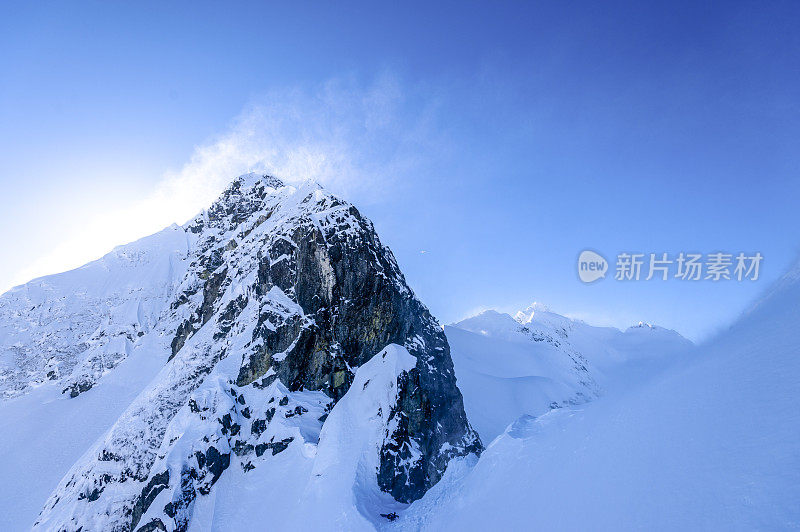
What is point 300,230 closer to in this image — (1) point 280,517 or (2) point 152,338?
(1) point 280,517

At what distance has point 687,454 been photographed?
273 inches

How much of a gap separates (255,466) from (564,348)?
9897 cm

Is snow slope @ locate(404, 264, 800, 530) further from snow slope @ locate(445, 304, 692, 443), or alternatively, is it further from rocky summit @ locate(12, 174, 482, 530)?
rocky summit @ locate(12, 174, 482, 530)

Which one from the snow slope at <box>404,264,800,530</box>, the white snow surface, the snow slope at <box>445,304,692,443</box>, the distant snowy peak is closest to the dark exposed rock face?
the white snow surface

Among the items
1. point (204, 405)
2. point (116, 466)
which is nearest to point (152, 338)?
point (116, 466)

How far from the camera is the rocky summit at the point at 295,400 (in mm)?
29766

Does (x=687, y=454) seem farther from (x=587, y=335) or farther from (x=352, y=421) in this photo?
(x=587, y=335)

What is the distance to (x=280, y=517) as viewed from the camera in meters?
26.5

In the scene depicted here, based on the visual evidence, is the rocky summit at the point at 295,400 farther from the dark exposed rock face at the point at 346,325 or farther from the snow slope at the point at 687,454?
the snow slope at the point at 687,454

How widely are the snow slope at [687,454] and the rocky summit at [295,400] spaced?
16188mm

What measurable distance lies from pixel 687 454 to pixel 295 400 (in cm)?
3434

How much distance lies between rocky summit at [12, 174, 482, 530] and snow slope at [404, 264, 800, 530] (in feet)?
53.1

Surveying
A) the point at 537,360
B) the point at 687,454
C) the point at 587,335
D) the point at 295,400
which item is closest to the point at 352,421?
the point at 295,400

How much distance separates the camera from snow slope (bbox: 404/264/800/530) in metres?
5.66
